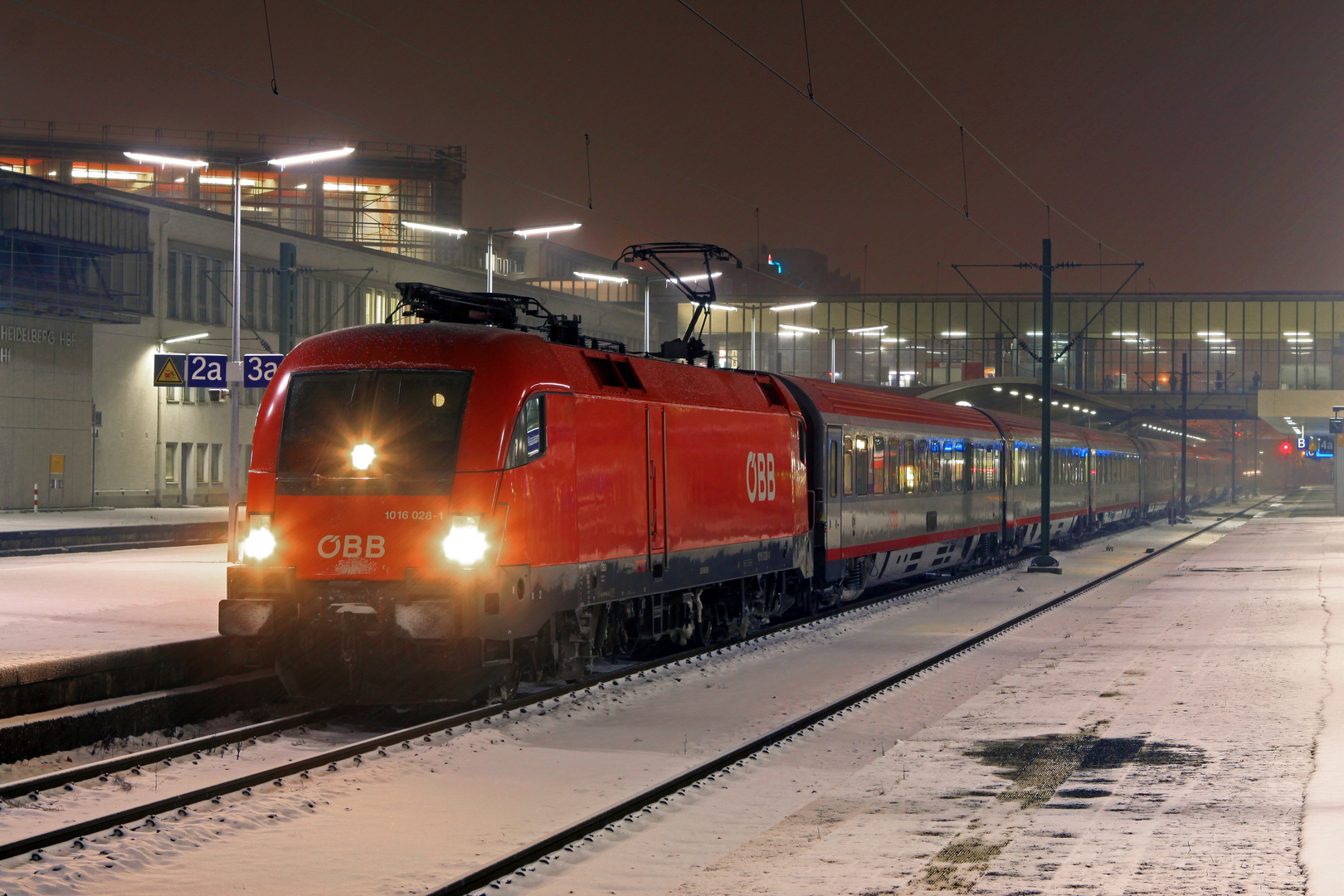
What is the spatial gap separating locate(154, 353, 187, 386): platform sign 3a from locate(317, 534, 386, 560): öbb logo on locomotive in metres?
14.3

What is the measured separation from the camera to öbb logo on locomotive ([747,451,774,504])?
18203mm

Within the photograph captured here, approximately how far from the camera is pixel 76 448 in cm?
5322

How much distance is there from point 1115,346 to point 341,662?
9345 centimetres

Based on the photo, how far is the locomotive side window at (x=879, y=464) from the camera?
23953 millimetres

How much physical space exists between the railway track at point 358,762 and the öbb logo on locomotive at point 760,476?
258cm

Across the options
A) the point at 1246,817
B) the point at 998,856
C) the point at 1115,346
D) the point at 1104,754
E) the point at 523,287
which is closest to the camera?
the point at 998,856

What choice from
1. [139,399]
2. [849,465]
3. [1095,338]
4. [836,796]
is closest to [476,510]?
[836,796]

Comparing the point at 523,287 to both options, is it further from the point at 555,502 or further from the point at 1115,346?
the point at 555,502

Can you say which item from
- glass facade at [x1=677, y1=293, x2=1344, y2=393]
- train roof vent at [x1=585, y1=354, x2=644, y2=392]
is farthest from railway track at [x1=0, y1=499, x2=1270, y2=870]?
glass facade at [x1=677, y1=293, x2=1344, y2=393]

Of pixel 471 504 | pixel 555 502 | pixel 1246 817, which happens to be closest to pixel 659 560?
pixel 555 502

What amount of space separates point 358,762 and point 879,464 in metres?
14.7

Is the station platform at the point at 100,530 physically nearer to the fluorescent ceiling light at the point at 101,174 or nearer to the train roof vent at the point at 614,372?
the train roof vent at the point at 614,372

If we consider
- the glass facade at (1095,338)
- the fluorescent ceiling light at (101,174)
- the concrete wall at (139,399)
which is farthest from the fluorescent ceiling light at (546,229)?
the fluorescent ceiling light at (101,174)

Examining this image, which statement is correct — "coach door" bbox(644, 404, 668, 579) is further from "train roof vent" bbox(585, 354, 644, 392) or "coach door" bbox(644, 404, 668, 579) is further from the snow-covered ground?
the snow-covered ground
